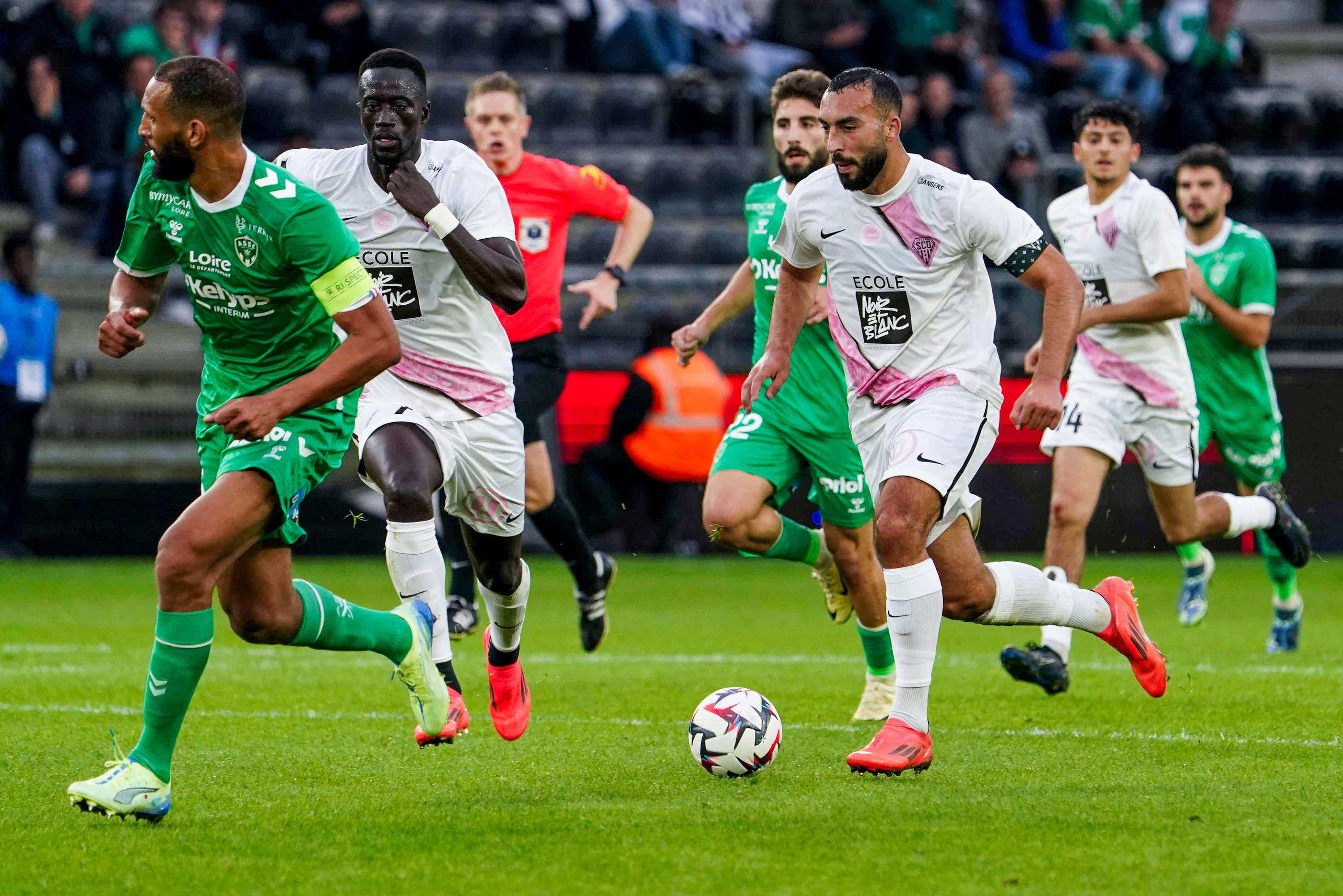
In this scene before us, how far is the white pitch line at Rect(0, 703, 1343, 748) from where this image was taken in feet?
21.2

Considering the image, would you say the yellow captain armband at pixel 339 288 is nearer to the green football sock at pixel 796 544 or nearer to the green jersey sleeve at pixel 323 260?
the green jersey sleeve at pixel 323 260

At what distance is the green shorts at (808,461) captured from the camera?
7441 millimetres

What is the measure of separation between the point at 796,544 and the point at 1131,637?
65.5 inches

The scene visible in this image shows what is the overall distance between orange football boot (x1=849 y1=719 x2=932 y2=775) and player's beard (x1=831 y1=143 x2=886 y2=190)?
177 cm

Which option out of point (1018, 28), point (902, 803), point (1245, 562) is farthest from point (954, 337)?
point (1018, 28)

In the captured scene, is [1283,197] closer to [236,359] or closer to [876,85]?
[876,85]

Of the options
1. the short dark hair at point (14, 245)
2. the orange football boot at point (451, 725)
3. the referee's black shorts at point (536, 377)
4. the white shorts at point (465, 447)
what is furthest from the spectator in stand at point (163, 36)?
the orange football boot at point (451, 725)

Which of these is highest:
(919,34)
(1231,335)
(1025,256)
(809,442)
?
(919,34)

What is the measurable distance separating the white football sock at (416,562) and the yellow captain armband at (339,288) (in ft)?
4.09

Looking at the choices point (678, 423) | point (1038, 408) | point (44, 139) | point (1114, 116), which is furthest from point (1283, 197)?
point (1038, 408)

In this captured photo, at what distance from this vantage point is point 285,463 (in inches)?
205

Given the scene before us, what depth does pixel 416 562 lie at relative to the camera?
6.23 meters

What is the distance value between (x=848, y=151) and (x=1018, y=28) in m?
15.6

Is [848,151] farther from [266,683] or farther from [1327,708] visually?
[266,683]
